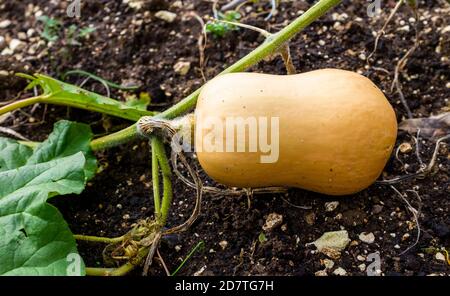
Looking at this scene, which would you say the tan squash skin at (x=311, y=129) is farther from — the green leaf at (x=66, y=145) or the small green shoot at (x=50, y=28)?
the small green shoot at (x=50, y=28)

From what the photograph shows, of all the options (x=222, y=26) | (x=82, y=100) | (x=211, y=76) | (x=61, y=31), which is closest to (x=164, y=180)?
(x=82, y=100)

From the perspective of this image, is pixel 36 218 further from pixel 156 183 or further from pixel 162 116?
pixel 162 116

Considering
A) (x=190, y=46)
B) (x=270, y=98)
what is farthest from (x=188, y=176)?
(x=190, y=46)

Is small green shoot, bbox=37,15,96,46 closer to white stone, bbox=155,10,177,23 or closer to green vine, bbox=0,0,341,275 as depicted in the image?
white stone, bbox=155,10,177,23

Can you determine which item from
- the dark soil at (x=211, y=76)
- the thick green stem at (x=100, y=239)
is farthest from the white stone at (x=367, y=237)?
the thick green stem at (x=100, y=239)

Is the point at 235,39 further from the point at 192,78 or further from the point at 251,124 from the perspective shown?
the point at 251,124

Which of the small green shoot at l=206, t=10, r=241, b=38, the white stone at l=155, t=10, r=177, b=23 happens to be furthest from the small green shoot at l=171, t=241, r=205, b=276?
the white stone at l=155, t=10, r=177, b=23

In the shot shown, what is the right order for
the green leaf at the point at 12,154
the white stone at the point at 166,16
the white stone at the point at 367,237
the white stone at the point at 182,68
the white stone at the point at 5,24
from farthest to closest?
1. the white stone at the point at 5,24
2. the white stone at the point at 166,16
3. the white stone at the point at 182,68
4. the green leaf at the point at 12,154
5. the white stone at the point at 367,237
